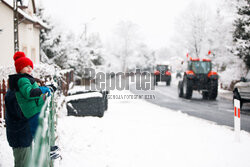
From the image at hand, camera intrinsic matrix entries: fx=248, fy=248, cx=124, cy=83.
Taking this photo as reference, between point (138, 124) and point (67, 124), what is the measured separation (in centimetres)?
210

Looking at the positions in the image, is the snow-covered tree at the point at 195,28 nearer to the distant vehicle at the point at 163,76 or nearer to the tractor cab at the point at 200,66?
the distant vehicle at the point at 163,76

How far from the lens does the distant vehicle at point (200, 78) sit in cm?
1411

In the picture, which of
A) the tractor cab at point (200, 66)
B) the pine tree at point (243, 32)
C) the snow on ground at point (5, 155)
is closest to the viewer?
the snow on ground at point (5, 155)

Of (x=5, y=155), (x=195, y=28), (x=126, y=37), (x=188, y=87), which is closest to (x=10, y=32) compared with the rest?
(x=188, y=87)

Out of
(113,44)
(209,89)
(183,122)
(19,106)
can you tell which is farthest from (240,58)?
(113,44)

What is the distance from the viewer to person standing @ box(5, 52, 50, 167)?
8.96ft

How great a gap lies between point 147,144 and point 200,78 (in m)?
9.73

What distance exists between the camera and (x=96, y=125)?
23.7 feet

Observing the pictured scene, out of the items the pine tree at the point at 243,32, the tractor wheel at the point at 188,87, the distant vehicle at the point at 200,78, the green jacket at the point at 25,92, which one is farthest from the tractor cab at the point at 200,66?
the green jacket at the point at 25,92

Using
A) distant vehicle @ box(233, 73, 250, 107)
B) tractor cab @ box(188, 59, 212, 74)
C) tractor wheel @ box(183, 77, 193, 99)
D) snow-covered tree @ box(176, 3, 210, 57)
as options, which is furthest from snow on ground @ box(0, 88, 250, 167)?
snow-covered tree @ box(176, 3, 210, 57)

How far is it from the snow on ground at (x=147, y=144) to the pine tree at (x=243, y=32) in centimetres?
1099

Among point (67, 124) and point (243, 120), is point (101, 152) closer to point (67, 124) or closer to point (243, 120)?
point (67, 124)

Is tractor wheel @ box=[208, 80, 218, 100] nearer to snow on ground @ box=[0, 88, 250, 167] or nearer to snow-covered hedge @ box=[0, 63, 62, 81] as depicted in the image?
snow on ground @ box=[0, 88, 250, 167]

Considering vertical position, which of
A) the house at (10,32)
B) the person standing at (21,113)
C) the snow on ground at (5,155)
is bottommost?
the snow on ground at (5,155)
